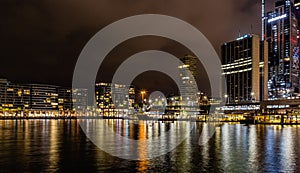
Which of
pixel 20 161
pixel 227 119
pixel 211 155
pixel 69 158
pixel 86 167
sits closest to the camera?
pixel 86 167

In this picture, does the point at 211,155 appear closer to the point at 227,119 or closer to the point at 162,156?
the point at 162,156

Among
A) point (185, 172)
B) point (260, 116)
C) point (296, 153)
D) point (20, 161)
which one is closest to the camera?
point (185, 172)

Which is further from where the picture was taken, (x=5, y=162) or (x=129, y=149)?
(x=129, y=149)

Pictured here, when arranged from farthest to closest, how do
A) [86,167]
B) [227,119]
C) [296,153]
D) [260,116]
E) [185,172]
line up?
[227,119], [260,116], [296,153], [86,167], [185,172]

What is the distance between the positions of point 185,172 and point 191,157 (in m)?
6.76

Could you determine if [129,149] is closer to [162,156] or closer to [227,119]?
[162,156]

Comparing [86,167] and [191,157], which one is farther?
[191,157]

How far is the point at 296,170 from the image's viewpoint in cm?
2355

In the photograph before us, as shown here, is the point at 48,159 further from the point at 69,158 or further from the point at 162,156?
the point at 162,156

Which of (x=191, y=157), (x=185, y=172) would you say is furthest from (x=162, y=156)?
(x=185, y=172)

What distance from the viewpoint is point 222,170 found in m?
23.1

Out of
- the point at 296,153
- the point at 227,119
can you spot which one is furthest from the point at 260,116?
the point at 296,153

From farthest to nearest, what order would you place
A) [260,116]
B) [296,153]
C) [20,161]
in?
[260,116]
[296,153]
[20,161]

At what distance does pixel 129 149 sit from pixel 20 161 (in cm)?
1085
